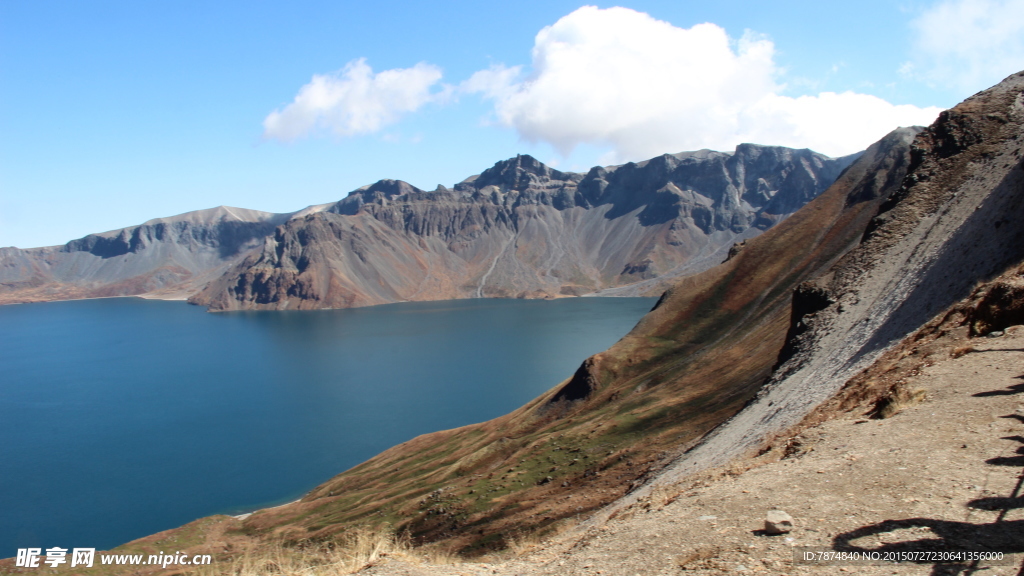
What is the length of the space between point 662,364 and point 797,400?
39329mm

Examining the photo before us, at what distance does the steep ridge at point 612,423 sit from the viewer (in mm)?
38219

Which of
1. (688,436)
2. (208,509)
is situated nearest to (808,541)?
(688,436)

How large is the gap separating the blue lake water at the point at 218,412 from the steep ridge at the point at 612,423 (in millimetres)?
15942

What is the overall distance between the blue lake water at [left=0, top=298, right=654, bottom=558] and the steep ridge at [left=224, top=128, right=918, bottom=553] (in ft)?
52.3

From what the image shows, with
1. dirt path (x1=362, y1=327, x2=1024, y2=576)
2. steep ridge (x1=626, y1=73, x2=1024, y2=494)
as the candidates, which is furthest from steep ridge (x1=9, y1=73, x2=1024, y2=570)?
dirt path (x1=362, y1=327, x2=1024, y2=576)

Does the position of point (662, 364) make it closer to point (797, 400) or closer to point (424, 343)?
point (797, 400)

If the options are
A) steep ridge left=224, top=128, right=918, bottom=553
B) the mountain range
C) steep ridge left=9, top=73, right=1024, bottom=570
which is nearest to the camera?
the mountain range

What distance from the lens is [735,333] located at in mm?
65750

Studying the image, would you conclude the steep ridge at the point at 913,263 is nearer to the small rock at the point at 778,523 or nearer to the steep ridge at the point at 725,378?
the steep ridge at the point at 725,378

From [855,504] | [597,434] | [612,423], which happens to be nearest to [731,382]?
[612,423]

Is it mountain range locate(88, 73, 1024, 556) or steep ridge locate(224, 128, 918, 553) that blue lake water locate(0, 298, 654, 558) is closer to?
mountain range locate(88, 73, 1024, 556)

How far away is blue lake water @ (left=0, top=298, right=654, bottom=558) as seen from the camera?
68.8 m

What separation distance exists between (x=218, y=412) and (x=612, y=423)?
85839 mm

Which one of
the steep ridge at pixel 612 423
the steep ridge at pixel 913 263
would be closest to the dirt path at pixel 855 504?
the steep ridge at pixel 913 263
